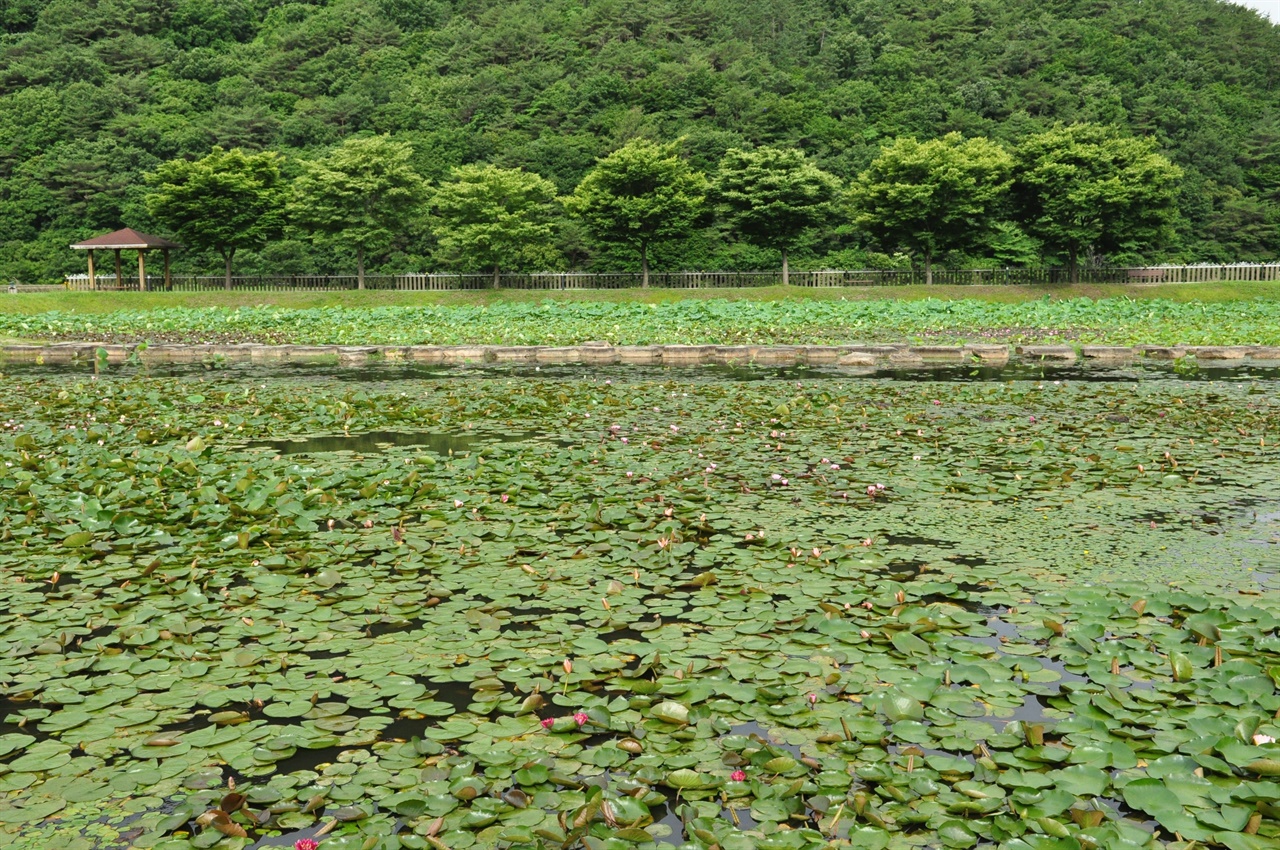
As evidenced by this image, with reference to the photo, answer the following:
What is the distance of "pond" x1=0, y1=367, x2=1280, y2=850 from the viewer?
3096 mm

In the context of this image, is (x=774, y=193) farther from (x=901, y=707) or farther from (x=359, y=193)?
(x=901, y=707)

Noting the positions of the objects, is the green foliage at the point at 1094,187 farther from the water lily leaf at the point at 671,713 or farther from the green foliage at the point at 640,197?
the water lily leaf at the point at 671,713

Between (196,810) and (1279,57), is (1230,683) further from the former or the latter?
(1279,57)

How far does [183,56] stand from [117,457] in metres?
75.4

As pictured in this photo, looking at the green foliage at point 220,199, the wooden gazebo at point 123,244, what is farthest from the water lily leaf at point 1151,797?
the green foliage at point 220,199

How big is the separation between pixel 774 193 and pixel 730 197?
1.83 metres

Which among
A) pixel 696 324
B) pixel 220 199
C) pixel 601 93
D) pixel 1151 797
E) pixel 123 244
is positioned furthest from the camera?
pixel 601 93

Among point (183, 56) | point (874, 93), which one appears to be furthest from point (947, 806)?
point (183, 56)

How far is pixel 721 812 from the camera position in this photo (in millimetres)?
3123

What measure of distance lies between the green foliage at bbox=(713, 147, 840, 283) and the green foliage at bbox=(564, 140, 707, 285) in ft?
4.38

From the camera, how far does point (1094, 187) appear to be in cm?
3741

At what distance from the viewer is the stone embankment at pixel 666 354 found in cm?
1669

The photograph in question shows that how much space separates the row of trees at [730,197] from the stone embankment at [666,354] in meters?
20.4

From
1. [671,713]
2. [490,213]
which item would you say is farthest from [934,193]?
[671,713]
